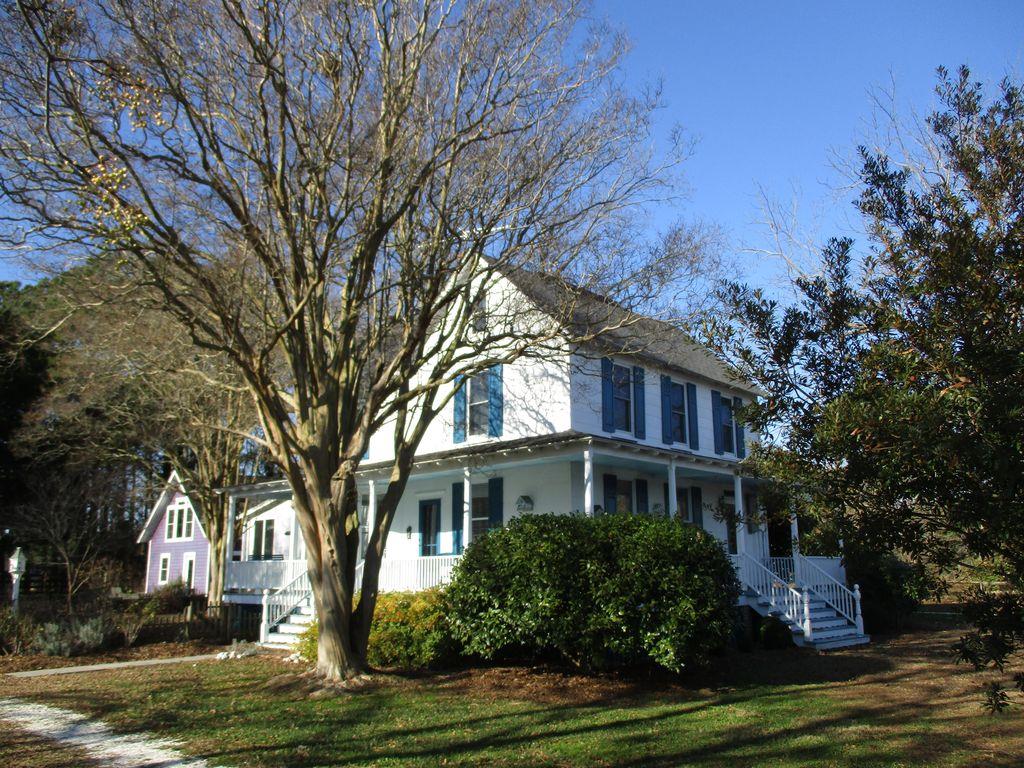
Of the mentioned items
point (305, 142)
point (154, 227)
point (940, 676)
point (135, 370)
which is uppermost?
point (305, 142)

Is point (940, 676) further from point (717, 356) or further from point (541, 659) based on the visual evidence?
point (717, 356)

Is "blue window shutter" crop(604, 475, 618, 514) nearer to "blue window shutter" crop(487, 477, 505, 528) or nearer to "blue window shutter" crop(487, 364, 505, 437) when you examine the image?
"blue window shutter" crop(487, 477, 505, 528)

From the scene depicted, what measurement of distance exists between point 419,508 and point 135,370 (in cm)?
811

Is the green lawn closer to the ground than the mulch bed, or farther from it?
farther from it

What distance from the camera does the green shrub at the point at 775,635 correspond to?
668 inches

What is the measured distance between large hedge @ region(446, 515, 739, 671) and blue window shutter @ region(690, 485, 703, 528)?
829cm

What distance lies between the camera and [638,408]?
1973 cm

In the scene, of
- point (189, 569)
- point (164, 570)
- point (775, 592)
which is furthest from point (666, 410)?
point (164, 570)

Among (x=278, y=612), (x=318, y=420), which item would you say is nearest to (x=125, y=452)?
(x=278, y=612)

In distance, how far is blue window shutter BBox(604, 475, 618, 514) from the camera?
1877cm

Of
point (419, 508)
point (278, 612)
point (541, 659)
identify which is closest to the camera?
point (541, 659)

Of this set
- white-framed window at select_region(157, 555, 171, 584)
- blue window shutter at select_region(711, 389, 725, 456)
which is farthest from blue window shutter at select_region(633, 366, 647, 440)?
white-framed window at select_region(157, 555, 171, 584)

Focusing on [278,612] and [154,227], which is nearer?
[154,227]

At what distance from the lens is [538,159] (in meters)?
13.7
